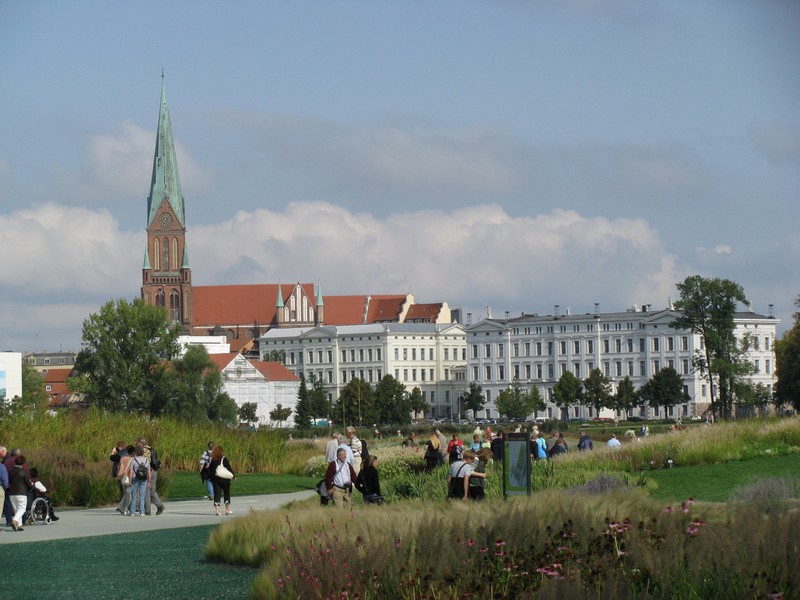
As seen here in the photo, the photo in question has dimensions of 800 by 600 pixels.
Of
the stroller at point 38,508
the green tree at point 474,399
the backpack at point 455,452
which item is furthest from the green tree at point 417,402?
the stroller at point 38,508

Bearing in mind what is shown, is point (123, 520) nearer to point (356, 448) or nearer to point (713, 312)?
point (356, 448)

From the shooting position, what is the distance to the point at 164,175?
582 feet

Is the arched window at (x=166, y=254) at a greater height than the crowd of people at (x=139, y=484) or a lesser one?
greater

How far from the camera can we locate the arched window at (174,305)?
19275 cm

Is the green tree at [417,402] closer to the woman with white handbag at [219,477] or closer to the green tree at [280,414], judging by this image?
the green tree at [280,414]

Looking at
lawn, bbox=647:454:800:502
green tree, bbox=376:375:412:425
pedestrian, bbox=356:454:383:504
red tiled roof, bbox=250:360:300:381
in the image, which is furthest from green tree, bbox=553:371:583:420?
pedestrian, bbox=356:454:383:504

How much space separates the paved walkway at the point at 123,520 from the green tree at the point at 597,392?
377 feet

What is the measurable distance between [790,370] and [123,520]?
68.9m

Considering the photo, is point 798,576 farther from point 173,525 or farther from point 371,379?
point 371,379

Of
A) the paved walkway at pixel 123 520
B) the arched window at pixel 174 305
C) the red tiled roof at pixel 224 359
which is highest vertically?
the arched window at pixel 174 305

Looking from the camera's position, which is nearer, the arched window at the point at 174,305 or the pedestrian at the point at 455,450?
the pedestrian at the point at 455,450

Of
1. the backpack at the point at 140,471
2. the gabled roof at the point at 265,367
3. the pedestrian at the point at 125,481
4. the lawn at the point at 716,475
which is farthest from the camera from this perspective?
the gabled roof at the point at 265,367

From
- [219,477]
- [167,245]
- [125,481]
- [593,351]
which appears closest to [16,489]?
A: [125,481]

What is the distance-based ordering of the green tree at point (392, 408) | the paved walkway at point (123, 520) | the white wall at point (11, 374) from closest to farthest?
the paved walkway at point (123, 520) < the white wall at point (11, 374) < the green tree at point (392, 408)
